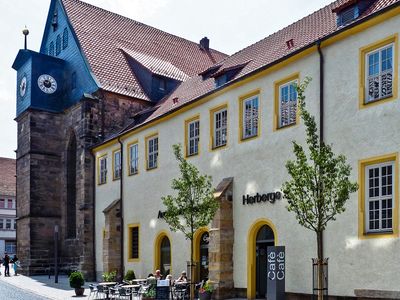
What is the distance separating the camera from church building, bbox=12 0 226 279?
34.5m

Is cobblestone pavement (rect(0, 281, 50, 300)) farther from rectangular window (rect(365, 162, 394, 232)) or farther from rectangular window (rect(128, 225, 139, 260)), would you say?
rectangular window (rect(365, 162, 394, 232))

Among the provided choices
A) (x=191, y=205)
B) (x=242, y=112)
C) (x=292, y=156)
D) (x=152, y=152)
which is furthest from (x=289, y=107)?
Result: (x=152, y=152)

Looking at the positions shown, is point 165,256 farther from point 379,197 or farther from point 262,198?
point 379,197

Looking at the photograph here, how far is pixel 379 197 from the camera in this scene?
14.8 meters

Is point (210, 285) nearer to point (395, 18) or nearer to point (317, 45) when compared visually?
point (317, 45)

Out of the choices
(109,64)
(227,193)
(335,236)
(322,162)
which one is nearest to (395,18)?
(322,162)

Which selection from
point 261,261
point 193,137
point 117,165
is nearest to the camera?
point 261,261

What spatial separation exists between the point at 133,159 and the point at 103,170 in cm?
423

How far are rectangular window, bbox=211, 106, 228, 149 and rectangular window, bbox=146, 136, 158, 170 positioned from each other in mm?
5037

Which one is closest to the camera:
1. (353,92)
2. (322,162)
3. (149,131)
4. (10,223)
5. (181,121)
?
(322,162)

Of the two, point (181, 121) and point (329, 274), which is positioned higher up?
point (181, 121)

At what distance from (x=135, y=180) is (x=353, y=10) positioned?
1425 cm

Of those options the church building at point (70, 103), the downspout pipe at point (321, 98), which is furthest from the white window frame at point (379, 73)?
the church building at point (70, 103)

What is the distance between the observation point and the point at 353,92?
1584cm
